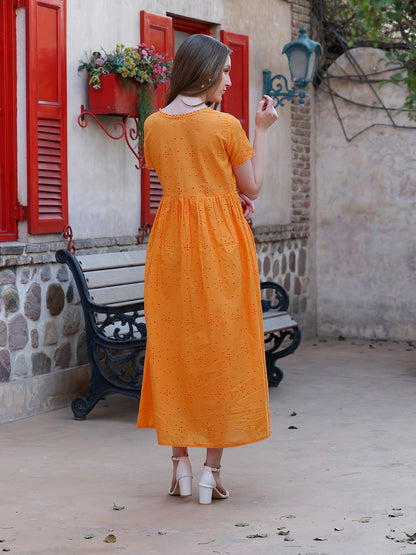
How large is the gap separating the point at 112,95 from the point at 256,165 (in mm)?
2469

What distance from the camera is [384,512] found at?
355cm

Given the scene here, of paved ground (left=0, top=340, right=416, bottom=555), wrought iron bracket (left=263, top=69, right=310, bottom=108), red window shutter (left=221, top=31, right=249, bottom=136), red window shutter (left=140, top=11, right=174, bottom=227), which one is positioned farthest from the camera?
wrought iron bracket (left=263, top=69, right=310, bottom=108)

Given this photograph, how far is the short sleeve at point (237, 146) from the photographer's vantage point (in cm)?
348

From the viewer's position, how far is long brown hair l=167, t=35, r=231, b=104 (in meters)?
3.48

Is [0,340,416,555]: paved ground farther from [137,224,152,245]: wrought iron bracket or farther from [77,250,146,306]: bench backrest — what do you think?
[137,224,152,245]: wrought iron bracket

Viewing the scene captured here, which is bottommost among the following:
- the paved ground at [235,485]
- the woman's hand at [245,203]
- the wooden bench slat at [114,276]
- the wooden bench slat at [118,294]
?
the paved ground at [235,485]

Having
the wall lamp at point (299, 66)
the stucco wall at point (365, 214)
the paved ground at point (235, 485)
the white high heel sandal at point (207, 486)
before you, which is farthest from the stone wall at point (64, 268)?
the white high heel sandal at point (207, 486)

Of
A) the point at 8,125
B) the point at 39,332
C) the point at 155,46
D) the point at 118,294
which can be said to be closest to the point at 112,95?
the point at 8,125

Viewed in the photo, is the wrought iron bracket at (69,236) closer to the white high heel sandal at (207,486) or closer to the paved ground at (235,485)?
the paved ground at (235,485)

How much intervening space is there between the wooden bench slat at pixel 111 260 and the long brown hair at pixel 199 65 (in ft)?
7.70

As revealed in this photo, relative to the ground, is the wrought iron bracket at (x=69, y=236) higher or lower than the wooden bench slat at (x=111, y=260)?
higher

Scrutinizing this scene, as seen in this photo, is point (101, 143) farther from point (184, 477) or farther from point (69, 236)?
point (184, 477)

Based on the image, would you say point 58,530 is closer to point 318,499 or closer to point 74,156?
point 318,499

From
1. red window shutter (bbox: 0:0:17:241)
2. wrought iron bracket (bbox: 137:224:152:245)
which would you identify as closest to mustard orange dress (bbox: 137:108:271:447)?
red window shutter (bbox: 0:0:17:241)
